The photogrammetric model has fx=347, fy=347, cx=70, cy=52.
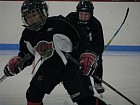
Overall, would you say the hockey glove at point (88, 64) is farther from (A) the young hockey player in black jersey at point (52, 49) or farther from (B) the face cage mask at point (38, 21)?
(B) the face cage mask at point (38, 21)

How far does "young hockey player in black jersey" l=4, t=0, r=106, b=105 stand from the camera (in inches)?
70.2

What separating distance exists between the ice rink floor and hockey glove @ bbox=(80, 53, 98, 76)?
42.7 inches

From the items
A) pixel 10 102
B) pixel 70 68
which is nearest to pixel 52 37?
pixel 70 68

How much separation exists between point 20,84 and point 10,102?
0.80 metres

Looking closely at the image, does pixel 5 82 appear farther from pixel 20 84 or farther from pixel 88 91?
pixel 88 91

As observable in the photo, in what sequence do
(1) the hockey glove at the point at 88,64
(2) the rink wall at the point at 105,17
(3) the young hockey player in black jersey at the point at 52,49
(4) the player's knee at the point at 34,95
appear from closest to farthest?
(1) the hockey glove at the point at 88,64, (3) the young hockey player in black jersey at the point at 52,49, (4) the player's knee at the point at 34,95, (2) the rink wall at the point at 105,17

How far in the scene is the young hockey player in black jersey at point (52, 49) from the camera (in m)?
1.78

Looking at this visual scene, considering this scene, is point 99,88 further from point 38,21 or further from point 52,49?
point 38,21

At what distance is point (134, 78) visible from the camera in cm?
385

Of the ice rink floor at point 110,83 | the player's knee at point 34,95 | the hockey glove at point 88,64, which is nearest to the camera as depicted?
the hockey glove at point 88,64

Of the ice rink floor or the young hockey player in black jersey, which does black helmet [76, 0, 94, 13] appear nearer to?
the ice rink floor

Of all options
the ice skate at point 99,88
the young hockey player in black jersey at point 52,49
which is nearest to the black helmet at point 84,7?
the ice skate at point 99,88

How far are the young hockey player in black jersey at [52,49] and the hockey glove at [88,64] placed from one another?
0.14 m

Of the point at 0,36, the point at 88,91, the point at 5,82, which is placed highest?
the point at 88,91
